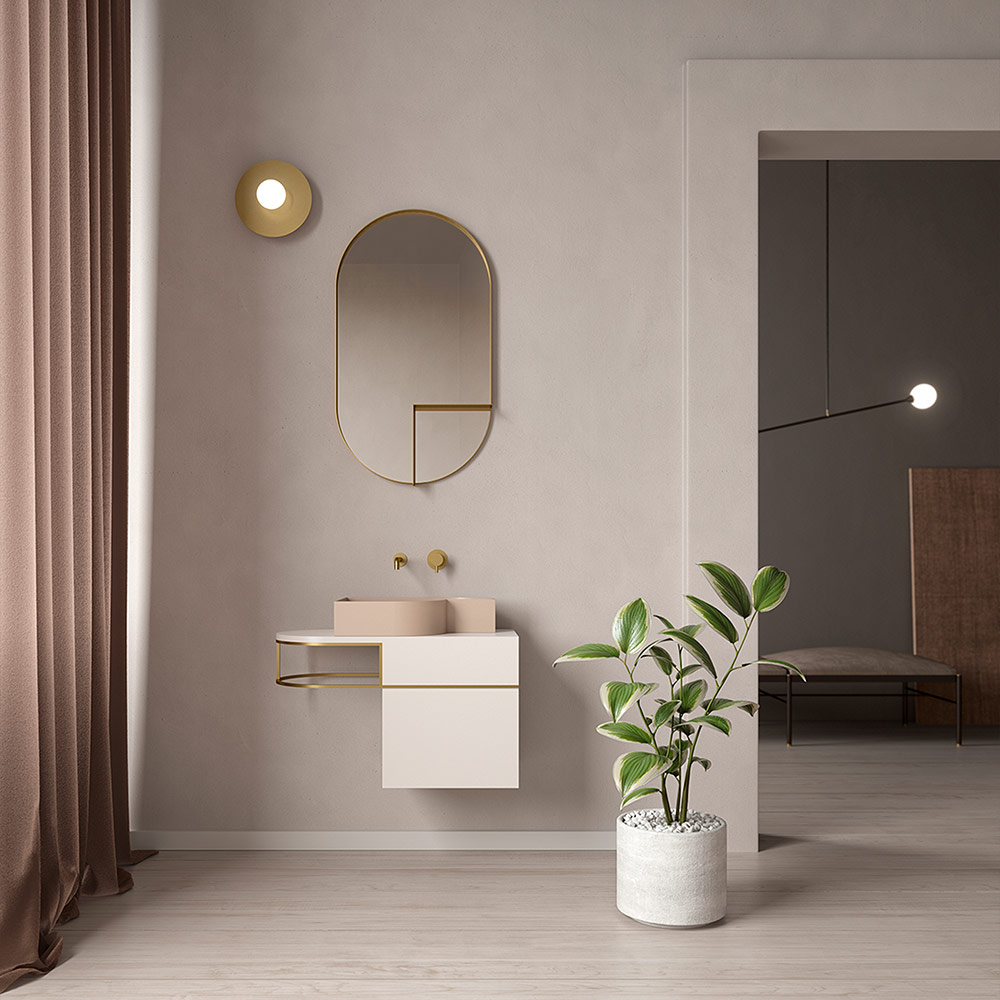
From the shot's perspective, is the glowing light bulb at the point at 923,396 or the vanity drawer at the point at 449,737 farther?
the glowing light bulb at the point at 923,396

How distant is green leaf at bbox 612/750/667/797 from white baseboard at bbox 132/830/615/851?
0.81 meters

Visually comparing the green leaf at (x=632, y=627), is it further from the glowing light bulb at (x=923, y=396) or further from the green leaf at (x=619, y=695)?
the glowing light bulb at (x=923, y=396)

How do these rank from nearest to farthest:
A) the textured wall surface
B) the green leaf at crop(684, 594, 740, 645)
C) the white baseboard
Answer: the green leaf at crop(684, 594, 740, 645) → the white baseboard → the textured wall surface

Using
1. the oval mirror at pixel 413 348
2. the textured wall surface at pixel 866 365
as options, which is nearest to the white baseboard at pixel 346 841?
the oval mirror at pixel 413 348

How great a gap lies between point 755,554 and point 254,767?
71.5 inches

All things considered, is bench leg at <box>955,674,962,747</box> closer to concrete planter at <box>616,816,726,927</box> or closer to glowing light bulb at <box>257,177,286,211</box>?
concrete planter at <box>616,816,726,927</box>

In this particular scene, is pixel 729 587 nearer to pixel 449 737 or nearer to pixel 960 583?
pixel 449 737

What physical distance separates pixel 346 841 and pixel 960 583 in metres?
3.96

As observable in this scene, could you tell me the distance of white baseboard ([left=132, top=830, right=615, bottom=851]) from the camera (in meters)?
3.14

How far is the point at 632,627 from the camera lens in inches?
101

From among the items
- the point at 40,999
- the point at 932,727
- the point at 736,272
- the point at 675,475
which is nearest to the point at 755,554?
the point at 675,475

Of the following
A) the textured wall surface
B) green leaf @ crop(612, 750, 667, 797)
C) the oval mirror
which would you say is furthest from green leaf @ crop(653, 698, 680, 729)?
the textured wall surface

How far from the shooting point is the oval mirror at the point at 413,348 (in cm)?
319

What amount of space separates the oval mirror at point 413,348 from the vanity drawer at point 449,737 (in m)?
0.76
